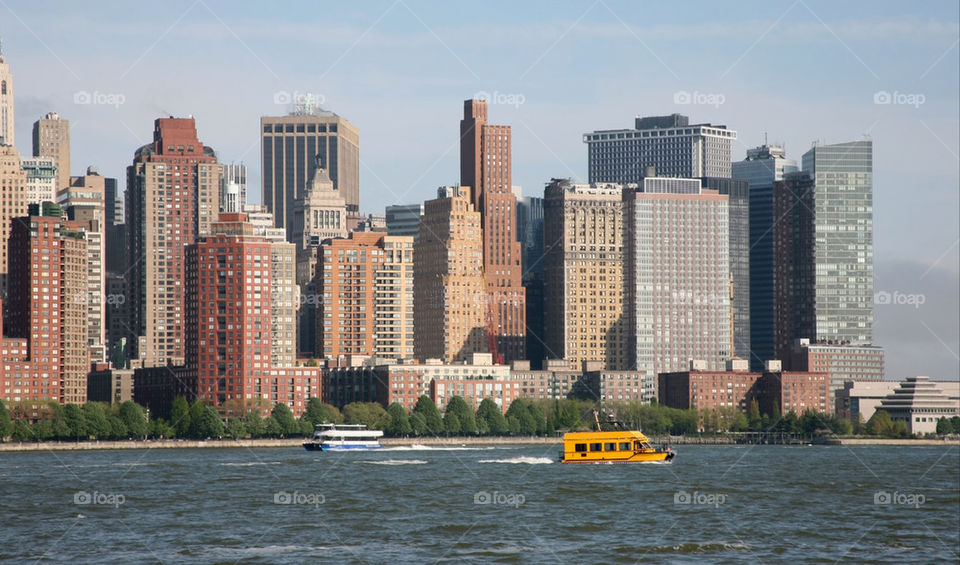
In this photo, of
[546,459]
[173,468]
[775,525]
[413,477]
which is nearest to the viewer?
[775,525]

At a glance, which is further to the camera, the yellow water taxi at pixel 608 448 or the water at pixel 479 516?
the yellow water taxi at pixel 608 448

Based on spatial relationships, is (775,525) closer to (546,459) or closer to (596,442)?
(596,442)

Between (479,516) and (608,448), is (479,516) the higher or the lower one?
the lower one

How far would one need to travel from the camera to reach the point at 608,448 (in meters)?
170

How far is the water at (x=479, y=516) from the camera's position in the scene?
91.1 metres

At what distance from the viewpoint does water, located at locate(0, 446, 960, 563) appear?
91.1 m

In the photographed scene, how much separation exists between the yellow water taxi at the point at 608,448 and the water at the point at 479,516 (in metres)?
1.66

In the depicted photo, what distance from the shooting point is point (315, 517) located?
11125 cm

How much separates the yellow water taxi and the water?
1663mm

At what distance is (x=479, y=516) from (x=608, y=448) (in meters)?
59.8

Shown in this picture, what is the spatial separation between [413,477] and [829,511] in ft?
177

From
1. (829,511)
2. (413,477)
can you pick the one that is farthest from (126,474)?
(829,511)

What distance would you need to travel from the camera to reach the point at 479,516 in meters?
112

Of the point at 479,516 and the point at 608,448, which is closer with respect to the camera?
the point at 479,516
